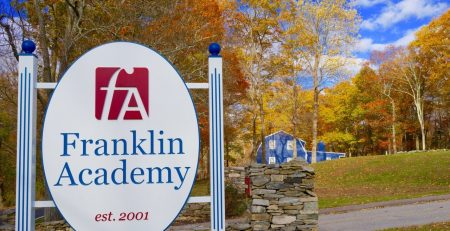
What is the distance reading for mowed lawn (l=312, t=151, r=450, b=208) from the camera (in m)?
17.9

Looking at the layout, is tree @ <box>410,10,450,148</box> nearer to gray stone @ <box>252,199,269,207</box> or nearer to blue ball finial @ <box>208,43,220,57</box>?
gray stone @ <box>252,199,269,207</box>

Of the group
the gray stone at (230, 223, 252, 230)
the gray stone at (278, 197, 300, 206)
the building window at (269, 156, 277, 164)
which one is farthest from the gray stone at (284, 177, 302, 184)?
the building window at (269, 156, 277, 164)

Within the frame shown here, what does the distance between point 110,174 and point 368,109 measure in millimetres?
45338

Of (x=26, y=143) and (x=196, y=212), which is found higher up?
(x=26, y=143)

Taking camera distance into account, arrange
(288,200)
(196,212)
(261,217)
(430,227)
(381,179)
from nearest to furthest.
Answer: (288,200) → (261,217) → (430,227) → (196,212) → (381,179)

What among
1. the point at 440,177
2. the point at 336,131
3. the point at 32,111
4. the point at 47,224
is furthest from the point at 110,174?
the point at 336,131

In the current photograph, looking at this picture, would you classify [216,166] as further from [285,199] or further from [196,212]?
[196,212]

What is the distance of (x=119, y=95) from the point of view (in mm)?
3455

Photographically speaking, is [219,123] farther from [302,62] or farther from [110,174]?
[302,62]

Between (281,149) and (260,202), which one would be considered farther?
(281,149)

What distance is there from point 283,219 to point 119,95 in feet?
21.5

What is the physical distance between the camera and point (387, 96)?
46.0 m

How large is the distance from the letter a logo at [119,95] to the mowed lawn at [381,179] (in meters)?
12.8

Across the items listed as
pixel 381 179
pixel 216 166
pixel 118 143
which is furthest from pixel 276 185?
pixel 381 179
